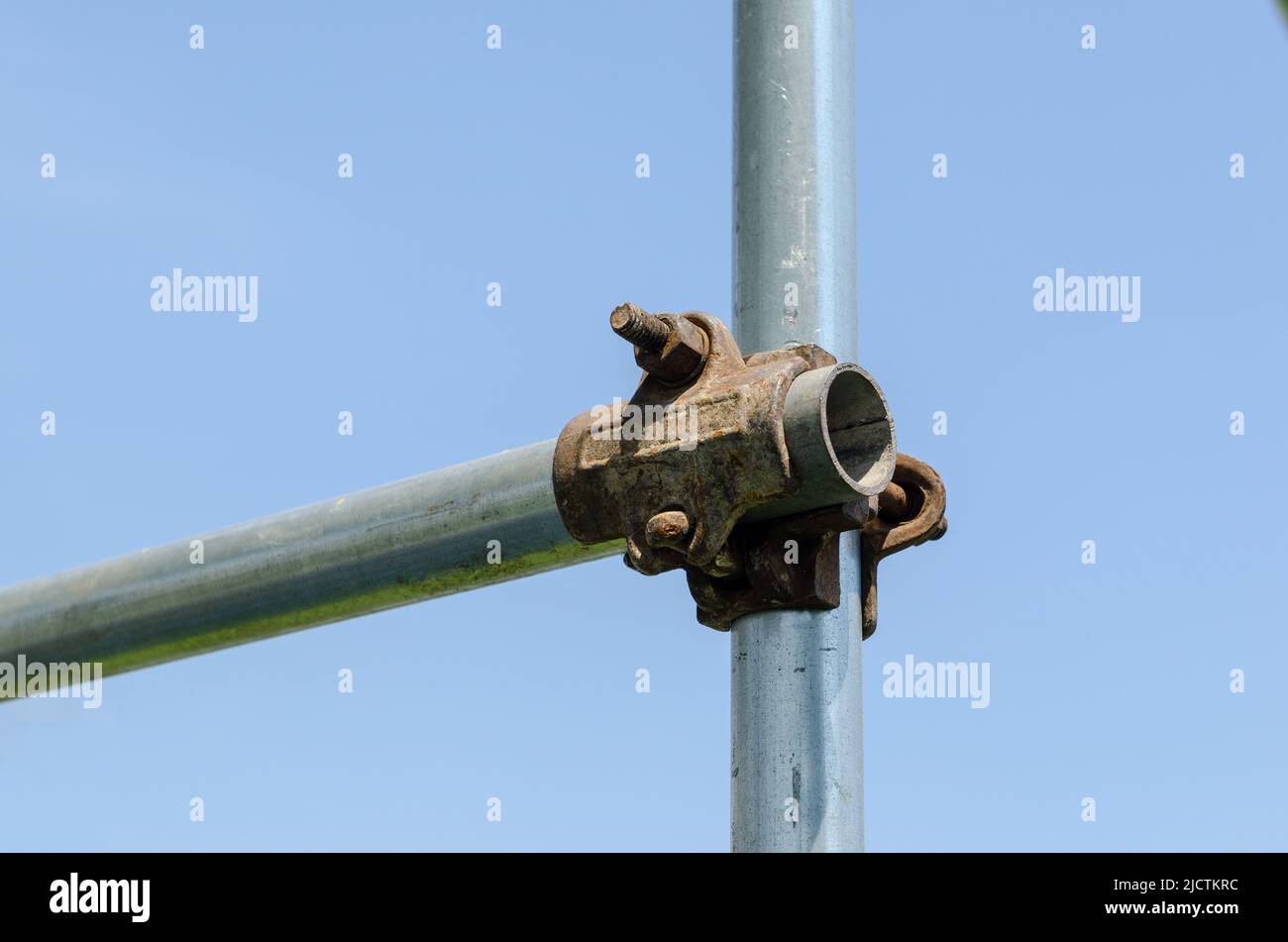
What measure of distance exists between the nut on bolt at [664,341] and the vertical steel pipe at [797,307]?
157mm

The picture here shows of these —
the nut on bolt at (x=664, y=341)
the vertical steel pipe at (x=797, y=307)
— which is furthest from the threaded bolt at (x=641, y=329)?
the vertical steel pipe at (x=797, y=307)

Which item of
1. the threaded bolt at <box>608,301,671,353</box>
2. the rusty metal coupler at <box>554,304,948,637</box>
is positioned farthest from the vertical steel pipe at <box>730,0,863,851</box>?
the threaded bolt at <box>608,301,671,353</box>

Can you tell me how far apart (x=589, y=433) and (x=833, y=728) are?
0.53 metres

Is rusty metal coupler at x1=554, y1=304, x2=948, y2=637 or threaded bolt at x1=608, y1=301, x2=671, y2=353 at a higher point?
threaded bolt at x1=608, y1=301, x2=671, y2=353

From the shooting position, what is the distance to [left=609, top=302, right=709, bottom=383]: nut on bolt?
8.09 ft

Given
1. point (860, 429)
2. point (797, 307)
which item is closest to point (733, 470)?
point (860, 429)

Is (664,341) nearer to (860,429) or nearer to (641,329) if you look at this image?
(641,329)

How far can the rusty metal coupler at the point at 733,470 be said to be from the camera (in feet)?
7.66

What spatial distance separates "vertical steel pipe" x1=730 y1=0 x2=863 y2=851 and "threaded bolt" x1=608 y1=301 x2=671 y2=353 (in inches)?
7.4

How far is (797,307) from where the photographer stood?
2586 millimetres

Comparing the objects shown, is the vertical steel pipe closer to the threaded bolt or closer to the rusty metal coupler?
the rusty metal coupler

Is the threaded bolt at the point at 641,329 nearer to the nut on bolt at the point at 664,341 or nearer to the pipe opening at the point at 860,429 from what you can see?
the nut on bolt at the point at 664,341

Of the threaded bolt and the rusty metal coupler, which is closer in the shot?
the rusty metal coupler

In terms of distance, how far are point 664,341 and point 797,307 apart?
225mm
